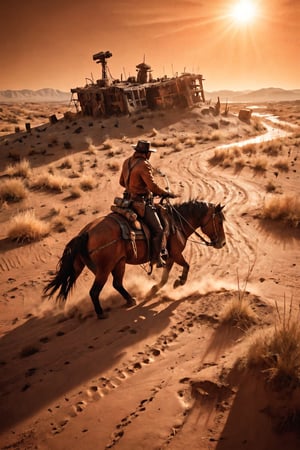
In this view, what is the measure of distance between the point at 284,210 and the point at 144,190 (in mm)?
6166

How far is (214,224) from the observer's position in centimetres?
694

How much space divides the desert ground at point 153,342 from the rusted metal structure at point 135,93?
24.5 m

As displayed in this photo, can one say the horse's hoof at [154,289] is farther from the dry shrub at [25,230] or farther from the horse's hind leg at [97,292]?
the dry shrub at [25,230]

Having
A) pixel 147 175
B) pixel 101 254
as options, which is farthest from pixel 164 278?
pixel 147 175

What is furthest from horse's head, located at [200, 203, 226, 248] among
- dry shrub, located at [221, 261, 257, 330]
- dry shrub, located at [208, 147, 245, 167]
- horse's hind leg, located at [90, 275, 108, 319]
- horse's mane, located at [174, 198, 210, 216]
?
dry shrub, located at [208, 147, 245, 167]

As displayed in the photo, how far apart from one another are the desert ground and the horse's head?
0.47 meters

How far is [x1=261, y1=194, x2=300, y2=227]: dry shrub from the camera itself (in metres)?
9.61

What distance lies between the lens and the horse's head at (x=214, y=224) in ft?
22.7

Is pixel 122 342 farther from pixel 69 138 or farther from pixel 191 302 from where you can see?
pixel 69 138

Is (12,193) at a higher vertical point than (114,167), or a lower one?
lower

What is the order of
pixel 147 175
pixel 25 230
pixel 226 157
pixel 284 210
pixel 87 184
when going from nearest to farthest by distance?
1. pixel 147 175
2. pixel 25 230
3. pixel 284 210
4. pixel 87 184
5. pixel 226 157

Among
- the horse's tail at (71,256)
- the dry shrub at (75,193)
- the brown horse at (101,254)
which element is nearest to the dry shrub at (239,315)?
the brown horse at (101,254)

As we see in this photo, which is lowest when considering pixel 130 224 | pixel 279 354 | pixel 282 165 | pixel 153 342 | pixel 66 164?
pixel 153 342

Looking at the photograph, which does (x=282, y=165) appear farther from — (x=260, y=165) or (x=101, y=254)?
(x=101, y=254)
